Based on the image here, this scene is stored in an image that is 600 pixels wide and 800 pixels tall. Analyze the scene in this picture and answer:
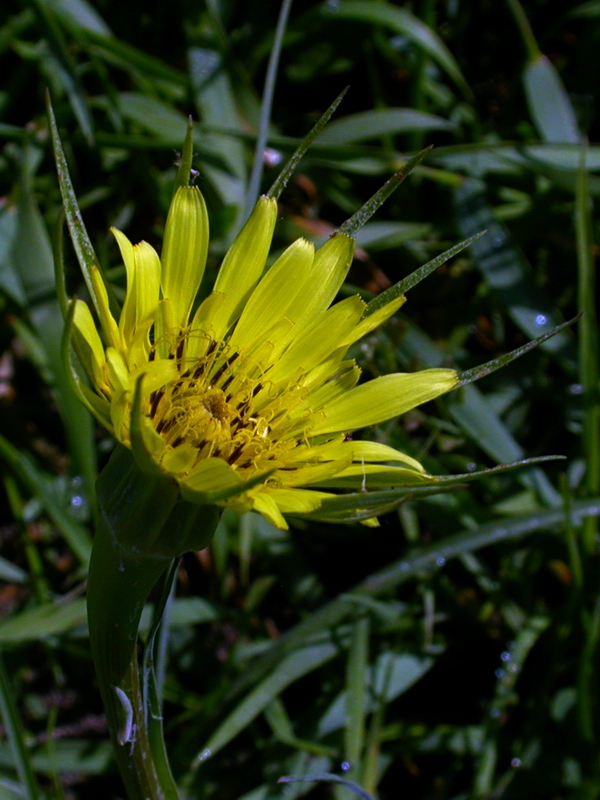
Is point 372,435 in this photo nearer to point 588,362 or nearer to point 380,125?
point 588,362

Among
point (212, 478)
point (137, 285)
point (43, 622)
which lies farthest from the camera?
point (43, 622)

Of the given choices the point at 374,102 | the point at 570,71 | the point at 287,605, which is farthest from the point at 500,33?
the point at 287,605

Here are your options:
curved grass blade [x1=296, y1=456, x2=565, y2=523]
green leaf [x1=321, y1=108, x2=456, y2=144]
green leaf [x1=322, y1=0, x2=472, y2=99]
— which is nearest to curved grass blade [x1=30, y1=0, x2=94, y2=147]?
green leaf [x1=321, y1=108, x2=456, y2=144]

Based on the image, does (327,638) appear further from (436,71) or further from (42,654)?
(436,71)

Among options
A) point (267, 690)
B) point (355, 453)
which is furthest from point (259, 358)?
point (267, 690)

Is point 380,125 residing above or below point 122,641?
above

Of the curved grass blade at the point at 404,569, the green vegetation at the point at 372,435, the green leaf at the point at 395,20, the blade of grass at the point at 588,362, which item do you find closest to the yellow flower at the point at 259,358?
the green vegetation at the point at 372,435

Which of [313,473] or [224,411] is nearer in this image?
[313,473]
